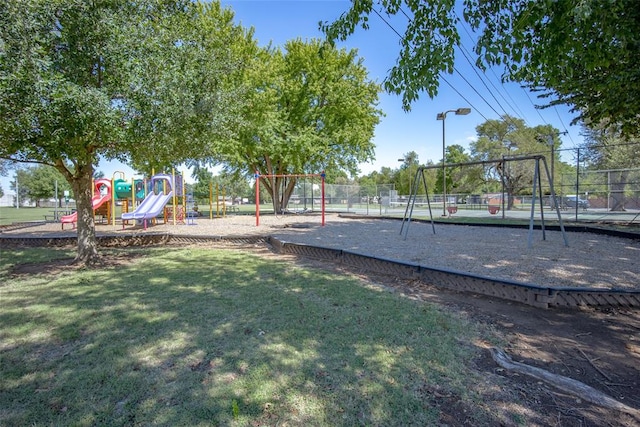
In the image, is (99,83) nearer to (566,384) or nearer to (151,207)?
(566,384)

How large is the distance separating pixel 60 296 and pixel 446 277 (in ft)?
16.8

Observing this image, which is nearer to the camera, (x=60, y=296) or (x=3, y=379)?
(x=3, y=379)

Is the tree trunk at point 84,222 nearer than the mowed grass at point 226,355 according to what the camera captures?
No

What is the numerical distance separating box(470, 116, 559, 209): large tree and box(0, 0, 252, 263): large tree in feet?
115

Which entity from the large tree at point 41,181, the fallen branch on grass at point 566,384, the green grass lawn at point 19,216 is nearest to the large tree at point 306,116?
the green grass lawn at point 19,216

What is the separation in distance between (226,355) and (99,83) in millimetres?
5291

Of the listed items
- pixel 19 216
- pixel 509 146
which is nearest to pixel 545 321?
pixel 19 216

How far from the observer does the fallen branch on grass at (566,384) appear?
2.07m

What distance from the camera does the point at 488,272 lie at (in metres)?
5.11

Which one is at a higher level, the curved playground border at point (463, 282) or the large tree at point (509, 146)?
the large tree at point (509, 146)

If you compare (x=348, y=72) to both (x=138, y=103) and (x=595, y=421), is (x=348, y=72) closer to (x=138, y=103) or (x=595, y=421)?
(x=138, y=103)

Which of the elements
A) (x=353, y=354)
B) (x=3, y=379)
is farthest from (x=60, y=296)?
(x=353, y=354)

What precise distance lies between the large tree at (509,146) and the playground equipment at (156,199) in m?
32.1

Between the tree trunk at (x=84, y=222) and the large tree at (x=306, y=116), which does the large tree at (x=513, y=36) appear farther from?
the large tree at (x=306, y=116)
